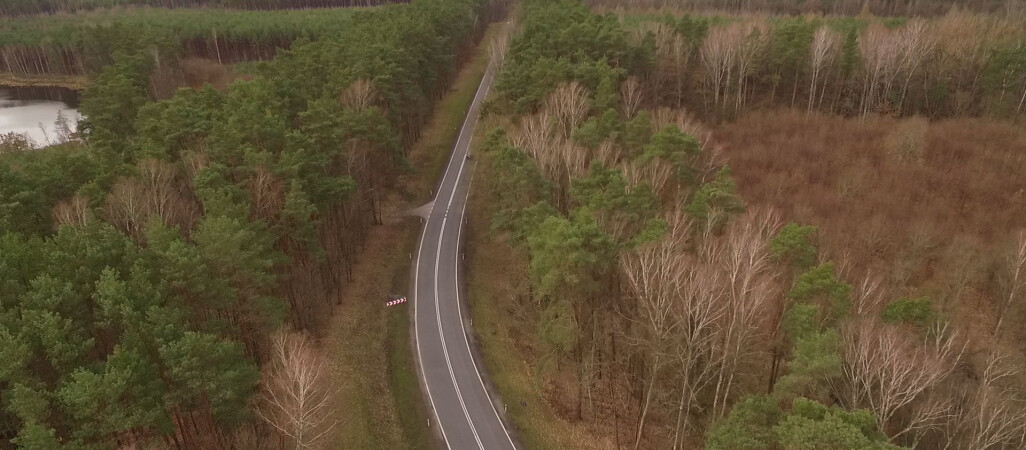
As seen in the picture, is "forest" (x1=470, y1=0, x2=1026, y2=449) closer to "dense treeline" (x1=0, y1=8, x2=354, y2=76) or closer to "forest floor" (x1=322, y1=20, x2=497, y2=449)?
"forest floor" (x1=322, y1=20, x2=497, y2=449)

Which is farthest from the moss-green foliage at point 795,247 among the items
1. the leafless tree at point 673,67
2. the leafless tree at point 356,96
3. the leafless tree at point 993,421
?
the leafless tree at point 673,67

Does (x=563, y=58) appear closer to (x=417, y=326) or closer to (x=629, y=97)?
(x=629, y=97)

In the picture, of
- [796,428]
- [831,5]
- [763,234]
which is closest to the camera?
[796,428]

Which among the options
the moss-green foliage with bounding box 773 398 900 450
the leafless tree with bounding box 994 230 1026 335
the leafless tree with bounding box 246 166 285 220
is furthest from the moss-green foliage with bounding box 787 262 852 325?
the leafless tree with bounding box 246 166 285 220

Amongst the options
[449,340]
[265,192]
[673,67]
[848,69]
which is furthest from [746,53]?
[265,192]

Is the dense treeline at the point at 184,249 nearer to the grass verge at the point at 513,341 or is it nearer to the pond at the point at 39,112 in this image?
the grass verge at the point at 513,341

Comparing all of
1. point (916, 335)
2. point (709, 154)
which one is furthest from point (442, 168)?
point (916, 335)
